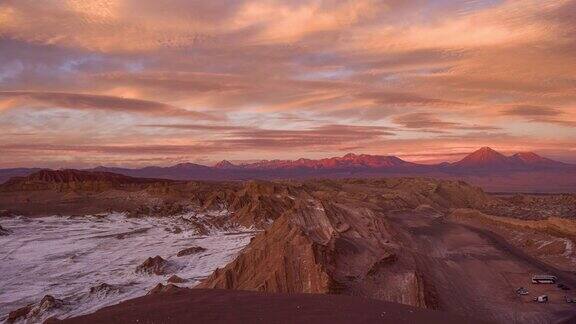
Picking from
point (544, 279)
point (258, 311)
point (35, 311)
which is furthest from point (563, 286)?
point (35, 311)

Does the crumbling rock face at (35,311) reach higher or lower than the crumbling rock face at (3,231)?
lower

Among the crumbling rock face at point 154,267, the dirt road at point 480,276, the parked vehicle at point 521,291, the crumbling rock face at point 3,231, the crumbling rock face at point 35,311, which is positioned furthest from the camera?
the crumbling rock face at point 3,231

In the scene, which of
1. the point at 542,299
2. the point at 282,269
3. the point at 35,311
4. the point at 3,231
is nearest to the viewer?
the point at 282,269

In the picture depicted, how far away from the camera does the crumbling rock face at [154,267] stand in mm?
30403

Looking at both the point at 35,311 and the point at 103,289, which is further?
the point at 103,289

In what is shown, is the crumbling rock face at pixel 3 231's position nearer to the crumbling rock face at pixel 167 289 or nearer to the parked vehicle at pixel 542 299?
the crumbling rock face at pixel 167 289

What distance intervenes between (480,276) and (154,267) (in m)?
22.2

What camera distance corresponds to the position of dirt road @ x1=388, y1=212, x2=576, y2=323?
2469 cm

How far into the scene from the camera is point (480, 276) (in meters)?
32.7

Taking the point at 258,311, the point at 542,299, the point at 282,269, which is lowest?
the point at 542,299

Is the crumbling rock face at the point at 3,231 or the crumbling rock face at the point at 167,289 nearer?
the crumbling rock face at the point at 167,289

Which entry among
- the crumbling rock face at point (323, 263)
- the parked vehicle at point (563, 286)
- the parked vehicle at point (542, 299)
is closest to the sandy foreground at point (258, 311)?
the crumbling rock face at point (323, 263)

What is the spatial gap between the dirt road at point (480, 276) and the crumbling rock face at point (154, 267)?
→ 15.2 meters

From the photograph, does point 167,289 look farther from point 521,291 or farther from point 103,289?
point 521,291
